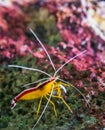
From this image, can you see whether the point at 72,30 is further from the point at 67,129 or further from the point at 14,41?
the point at 67,129

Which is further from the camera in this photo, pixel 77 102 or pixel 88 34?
pixel 88 34

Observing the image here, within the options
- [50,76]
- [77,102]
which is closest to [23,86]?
[50,76]

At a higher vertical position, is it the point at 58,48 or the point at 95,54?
the point at 58,48

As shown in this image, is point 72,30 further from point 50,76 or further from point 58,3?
point 50,76

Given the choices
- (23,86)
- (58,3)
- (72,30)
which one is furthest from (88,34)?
(23,86)

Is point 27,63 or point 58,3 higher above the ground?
point 58,3

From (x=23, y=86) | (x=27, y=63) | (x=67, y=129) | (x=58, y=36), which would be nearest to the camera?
(x=67, y=129)

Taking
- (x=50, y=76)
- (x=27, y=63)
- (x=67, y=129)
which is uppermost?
(x=27, y=63)

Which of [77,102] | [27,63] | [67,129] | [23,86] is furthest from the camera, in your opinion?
[27,63]

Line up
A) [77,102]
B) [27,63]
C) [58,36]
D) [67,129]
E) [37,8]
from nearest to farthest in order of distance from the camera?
1. [67,129]
2. [77,102]
3. [27,63]
4. [58,36]
5. [37,8]
